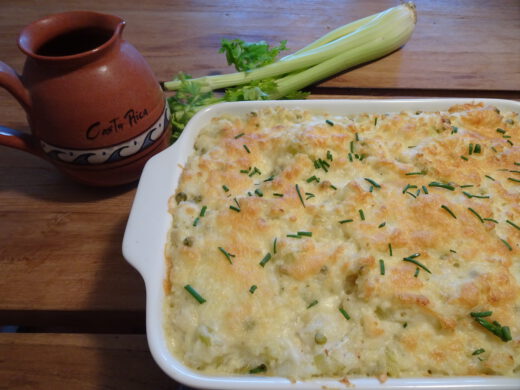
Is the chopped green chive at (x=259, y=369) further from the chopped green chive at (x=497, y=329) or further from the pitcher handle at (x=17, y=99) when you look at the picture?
the pitcher handle at (x=17, y=99)

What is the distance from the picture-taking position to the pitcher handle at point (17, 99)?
4.91 feet

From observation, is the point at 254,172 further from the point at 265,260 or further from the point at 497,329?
the point at 497,329

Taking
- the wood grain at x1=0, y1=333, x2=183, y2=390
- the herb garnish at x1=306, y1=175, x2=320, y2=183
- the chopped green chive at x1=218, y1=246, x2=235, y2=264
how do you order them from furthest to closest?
the herb garnish at x1=306, y1=175, x2=320, y2=183, the wood grain at x1=0, y1=333, x2=183, y2=390, the chopped green chive at x1=218, y1=246, x2=235, y2=264

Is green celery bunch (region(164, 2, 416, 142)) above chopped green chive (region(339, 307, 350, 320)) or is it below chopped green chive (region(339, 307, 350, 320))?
above

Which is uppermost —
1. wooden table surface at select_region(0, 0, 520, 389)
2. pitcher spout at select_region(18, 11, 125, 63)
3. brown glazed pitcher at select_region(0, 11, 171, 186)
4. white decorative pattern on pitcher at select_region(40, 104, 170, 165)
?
pitcher spout at select_region(18, 11, 125, 63)

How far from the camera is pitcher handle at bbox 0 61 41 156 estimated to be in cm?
150

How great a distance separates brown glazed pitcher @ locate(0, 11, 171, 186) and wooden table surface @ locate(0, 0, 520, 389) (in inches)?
11.3

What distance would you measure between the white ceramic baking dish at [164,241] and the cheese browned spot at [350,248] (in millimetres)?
46

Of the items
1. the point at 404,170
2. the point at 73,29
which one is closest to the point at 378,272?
the point at 404,170

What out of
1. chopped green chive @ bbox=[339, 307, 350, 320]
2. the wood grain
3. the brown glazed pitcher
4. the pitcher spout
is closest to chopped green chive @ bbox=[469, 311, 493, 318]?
chopped green chive @ bbox=[339, 307, 350, 320]

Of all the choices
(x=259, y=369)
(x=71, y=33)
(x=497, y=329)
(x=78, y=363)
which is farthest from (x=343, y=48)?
(x=78, y=363)

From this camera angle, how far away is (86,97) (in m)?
1.52

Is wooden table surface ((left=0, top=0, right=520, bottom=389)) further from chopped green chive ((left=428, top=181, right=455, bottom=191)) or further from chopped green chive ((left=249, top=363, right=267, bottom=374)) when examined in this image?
chopped green chive ((left=428, top=181, right=455, bottom=191))

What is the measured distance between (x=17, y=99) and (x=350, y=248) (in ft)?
4.55
